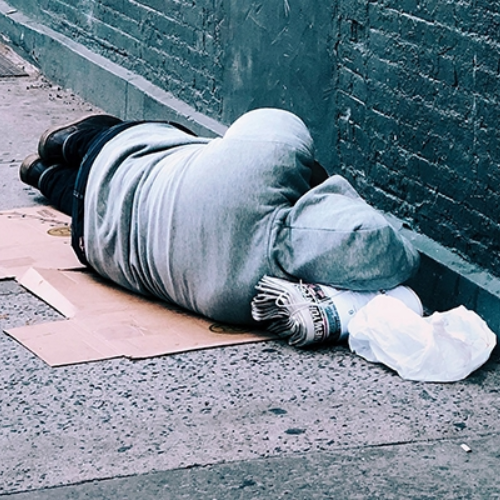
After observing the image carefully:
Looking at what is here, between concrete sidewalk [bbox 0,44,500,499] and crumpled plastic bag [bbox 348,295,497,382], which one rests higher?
crumpled plastic bag [bbox 348,295,497,382]

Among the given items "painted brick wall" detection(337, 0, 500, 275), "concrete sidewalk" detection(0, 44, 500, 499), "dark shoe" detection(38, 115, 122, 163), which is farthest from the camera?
"dark shoe" detection(38, 115, 122, 163)

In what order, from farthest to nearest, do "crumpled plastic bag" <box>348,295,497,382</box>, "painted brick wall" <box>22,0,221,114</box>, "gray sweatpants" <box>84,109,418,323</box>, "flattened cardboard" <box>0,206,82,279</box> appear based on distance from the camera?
"painted brick wall" <box>22,0,221,114</box> → "flattened cardboard" <box>0,206,82,279</box> → "gray sweatpants" <box>84,109,418,323</box> → "crumpled plastic bag" <box>348,295,497,382</box>

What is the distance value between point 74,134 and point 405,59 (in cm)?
153

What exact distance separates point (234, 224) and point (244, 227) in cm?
3

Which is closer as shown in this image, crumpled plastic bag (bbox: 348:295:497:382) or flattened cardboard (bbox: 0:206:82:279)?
crumpled plastic bag (bbox: 348:295:497:382)

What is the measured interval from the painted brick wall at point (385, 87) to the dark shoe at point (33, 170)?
3.58 feet

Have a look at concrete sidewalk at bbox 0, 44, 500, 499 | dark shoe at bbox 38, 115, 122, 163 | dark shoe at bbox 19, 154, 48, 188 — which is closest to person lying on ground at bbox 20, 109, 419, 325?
concrete sidewalk at bbox 0, 44, 500, 499

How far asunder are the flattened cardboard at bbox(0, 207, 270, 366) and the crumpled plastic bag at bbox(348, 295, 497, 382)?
43 centimetres

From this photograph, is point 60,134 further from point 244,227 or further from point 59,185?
point 244,227

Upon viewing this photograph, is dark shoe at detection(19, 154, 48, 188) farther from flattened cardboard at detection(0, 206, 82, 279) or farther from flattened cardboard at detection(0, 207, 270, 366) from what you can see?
flattened cardboard at detection(0, 207, 270, 366)

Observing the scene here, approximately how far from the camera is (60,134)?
5090mm

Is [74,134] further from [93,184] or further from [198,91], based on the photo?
[198,91]

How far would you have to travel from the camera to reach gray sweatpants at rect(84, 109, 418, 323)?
12.5ft

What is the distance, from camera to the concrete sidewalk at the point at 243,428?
3.00m
